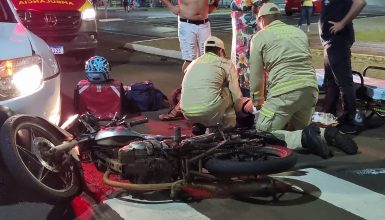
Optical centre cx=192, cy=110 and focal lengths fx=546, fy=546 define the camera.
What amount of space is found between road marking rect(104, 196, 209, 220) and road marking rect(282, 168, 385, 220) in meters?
1.10

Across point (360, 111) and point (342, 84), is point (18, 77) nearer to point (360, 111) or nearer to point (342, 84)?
point (342, 84)

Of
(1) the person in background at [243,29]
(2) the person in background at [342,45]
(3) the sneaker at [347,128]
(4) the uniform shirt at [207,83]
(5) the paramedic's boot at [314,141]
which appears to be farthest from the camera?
(1) the person in background at [243,29]

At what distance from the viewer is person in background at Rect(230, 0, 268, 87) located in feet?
23.1

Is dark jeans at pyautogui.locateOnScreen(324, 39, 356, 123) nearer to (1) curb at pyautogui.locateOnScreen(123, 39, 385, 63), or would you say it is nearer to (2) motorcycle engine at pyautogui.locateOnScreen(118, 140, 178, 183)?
(2) motorcycle engine at pyautogui.locateOnScreen(118, 140, 178, 183)

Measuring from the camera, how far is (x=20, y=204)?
421 centimetres

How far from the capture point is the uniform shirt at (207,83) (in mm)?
5574

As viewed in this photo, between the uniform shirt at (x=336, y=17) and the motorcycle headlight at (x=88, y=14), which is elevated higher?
the uniform shirt at (x=336, y=17)

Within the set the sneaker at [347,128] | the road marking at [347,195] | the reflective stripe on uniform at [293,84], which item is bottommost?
the sneaker at [347,128]

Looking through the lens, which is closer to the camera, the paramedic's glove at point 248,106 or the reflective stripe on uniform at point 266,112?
the reflective stripe on uniform at point 266,112

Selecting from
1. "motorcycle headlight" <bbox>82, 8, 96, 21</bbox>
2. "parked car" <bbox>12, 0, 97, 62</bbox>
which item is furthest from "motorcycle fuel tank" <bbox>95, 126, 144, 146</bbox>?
"motorcycle headlight" <bbox>82, 8, 96, 21</bbox>

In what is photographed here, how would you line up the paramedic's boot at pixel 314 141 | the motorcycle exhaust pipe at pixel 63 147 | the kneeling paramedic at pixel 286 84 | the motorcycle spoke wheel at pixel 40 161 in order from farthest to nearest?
the kneeling paramedic at pixel 286 84, the paramedic's boot at pixel 314 141, the motorcycle exhaust pipe at pixel 63 147, the motorcycle spoke wheel at pixel 40 161

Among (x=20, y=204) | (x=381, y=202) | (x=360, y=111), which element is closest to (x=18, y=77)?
(x=20, y=204)

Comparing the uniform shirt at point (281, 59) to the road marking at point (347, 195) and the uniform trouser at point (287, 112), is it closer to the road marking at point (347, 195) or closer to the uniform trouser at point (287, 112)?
the uniform trouser at point (287, 112)

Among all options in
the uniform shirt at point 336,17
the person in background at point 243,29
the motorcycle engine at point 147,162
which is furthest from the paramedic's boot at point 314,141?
the person in background at point 243,29
